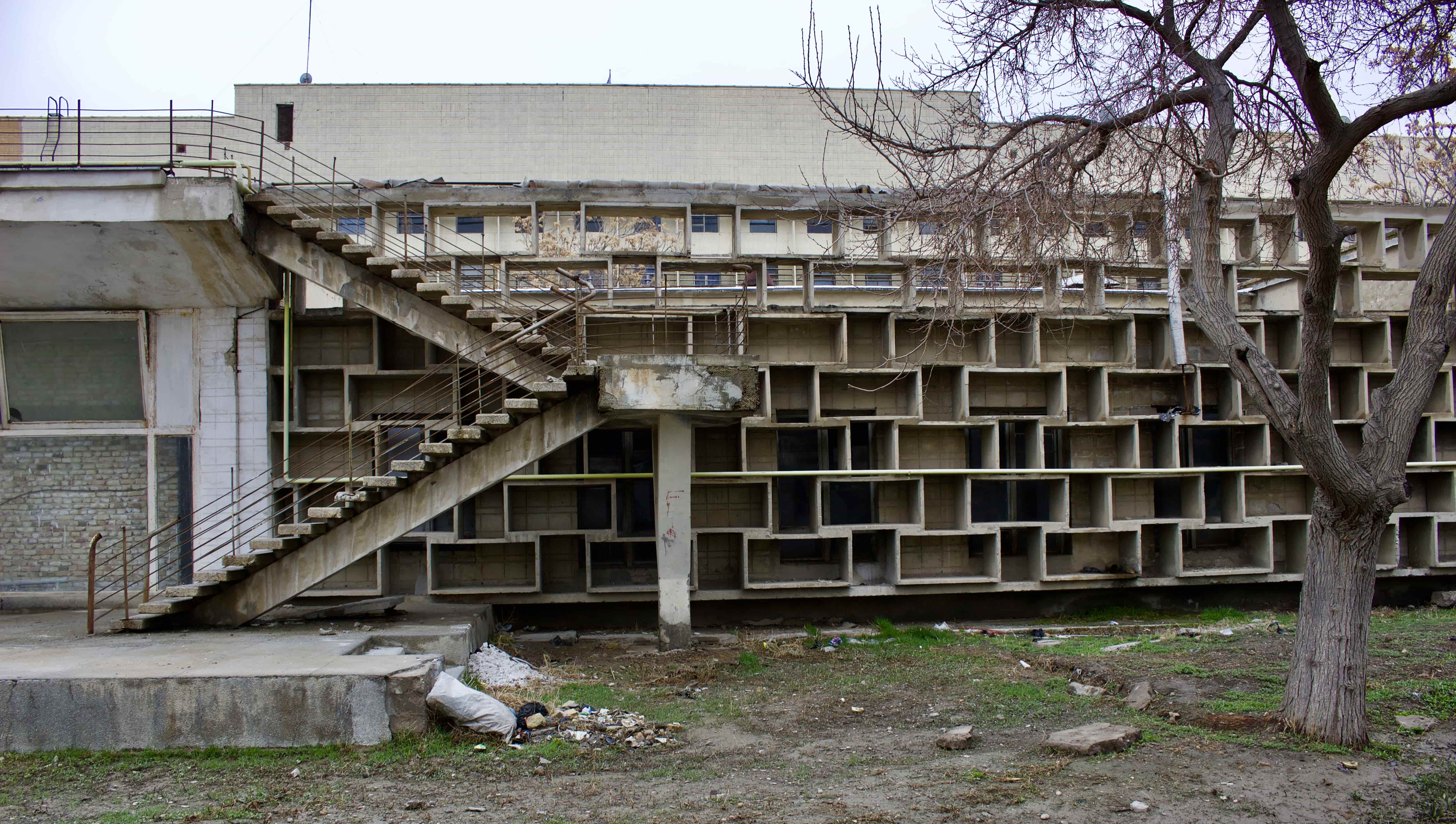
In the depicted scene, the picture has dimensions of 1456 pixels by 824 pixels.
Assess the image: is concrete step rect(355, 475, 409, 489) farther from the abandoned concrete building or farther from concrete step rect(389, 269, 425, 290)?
concrete step rect(389, 269, 425, 290)

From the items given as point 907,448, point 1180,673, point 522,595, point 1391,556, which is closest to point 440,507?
point 522,595

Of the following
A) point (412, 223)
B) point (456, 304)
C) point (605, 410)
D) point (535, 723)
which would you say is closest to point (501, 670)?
point (535, 723)

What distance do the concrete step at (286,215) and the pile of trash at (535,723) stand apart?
7.14 metres

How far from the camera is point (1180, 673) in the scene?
380 inches

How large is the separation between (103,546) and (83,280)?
3.95m

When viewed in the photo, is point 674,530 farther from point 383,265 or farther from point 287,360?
point 287,360

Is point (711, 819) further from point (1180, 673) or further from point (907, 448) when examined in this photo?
point (907, 448)

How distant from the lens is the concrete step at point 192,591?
1060 centimetres

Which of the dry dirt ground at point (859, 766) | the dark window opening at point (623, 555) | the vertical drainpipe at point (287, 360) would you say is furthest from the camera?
the dark window opening at point (623, 555)

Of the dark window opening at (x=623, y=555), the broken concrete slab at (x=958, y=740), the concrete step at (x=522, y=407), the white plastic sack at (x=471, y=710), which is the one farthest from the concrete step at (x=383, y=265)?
the broken concrete slab at (x=958, y=740)

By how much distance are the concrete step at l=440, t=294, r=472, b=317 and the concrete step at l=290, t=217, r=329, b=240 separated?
1916 millimetres

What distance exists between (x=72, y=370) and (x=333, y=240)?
16.1ft

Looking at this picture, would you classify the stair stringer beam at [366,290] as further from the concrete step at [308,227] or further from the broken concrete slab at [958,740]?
the broken concrete slab at [958,740]

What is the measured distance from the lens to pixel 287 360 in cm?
1316
